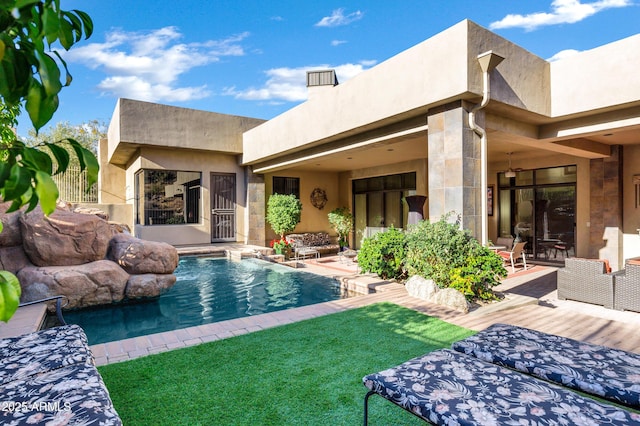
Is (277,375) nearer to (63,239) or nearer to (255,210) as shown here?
(63,239)

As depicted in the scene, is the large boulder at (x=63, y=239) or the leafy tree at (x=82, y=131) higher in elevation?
the leafy tree at (x=82, y=131)

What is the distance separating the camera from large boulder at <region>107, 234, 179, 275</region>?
6551mm

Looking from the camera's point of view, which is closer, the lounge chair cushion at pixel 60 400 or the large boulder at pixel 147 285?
the lounge chair cushion at pixel 60 400

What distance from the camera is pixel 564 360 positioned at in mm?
2428

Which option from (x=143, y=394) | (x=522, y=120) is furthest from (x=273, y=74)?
(x=143, y=394)

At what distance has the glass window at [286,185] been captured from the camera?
47.7 ft

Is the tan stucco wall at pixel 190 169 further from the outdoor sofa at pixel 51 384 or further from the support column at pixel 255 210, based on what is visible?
the outdoor sofa at pixel 51 384

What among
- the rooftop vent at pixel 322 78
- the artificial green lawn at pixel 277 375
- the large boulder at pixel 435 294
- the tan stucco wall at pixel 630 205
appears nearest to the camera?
the artificial green lawn at pixel 277 375

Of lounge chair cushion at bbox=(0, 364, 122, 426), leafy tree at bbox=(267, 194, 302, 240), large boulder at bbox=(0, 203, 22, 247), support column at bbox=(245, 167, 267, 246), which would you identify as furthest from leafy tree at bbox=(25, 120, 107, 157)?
lounge chair cushion at bbox=(0, 364, 122, 426)

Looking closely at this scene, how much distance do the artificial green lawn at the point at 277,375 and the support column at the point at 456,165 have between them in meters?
2.12

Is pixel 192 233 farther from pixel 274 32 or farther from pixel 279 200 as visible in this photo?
pixel 274 32

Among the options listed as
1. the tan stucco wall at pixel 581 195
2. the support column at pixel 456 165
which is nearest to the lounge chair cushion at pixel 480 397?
the support column at pixel 456 165

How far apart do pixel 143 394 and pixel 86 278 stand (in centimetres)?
380

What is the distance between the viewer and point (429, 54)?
19.6ft
